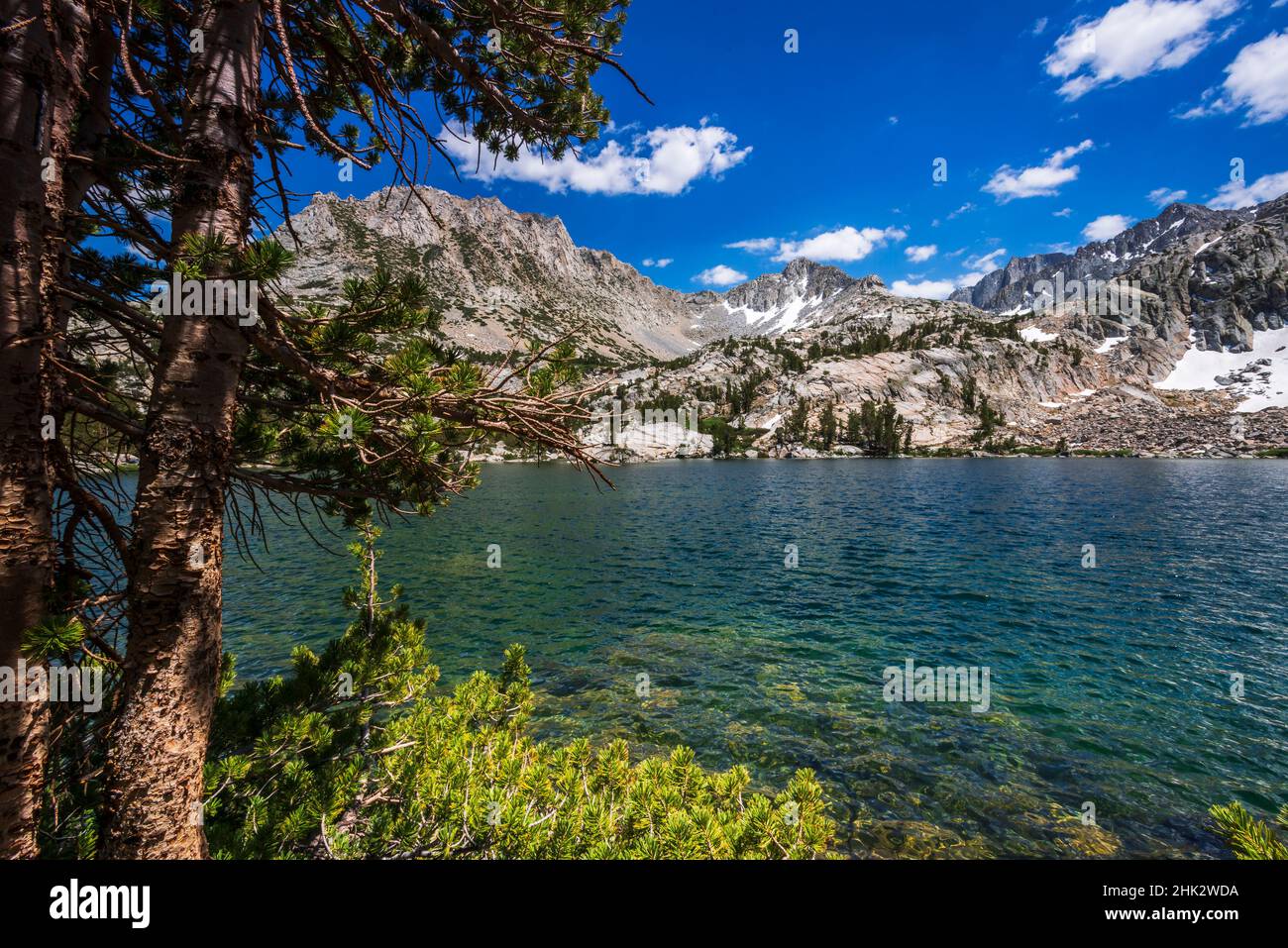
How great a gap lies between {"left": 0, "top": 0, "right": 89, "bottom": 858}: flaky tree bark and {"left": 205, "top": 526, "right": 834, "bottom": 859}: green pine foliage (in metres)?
1.47

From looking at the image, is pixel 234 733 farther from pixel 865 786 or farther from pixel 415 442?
pixel 865 786

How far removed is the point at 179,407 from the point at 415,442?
1.48 metres

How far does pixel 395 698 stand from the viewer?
7.22 m

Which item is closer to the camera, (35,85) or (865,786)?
(35,85)

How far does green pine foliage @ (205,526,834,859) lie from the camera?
14.6 ft

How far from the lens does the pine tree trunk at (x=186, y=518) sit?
324 cm

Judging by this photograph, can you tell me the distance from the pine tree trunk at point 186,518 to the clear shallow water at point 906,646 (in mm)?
11260

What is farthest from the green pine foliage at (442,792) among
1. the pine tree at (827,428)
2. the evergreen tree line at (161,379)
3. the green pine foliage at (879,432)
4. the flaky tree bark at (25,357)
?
the green pine foliage at (879,432)

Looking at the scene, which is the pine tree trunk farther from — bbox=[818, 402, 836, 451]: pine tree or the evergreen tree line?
bbox=[818, 402, 836, 451]: pine tree

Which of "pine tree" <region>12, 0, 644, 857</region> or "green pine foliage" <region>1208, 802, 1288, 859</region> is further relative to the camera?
"pine tree" <region>12, 0, 644, 857</region>

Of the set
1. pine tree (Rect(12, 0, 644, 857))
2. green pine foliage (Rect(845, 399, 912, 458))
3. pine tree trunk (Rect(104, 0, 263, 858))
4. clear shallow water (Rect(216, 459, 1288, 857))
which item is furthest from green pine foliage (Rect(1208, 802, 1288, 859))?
green pine foliage (Rect(845, 399, 912, 458))
